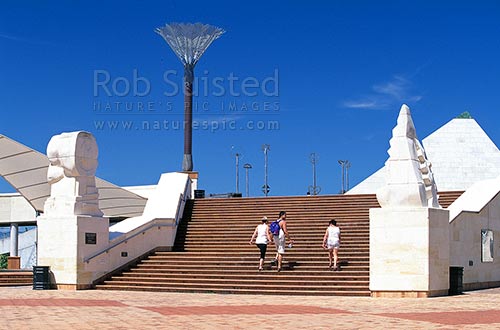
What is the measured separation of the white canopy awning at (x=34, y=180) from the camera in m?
30.7

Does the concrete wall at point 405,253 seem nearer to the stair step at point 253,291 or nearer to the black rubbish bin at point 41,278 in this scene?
the stair step at point 253,291

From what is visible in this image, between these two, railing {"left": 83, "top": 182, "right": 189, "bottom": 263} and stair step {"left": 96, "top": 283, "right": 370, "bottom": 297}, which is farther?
railing {"left": 83, "top": 182, "right": 189, "bottom": 263}

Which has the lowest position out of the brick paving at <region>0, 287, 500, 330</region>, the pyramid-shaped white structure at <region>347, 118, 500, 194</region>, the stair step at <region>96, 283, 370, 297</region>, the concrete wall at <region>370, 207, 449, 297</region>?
the brick paving at <region>0, 287, 500, 330</region>

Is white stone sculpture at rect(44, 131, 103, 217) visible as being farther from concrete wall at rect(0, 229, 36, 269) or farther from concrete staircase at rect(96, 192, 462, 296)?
concrete wall at rect(0, 229, 36, 269)

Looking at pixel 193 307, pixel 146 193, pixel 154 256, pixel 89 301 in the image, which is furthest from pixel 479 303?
pixel 146 193

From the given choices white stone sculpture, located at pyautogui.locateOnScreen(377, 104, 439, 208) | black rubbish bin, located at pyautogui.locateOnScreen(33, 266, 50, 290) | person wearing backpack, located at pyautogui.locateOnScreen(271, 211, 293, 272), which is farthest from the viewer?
black rubbish bin, located at pyautogui.locateOnScreen(33, 266, 50, 290)

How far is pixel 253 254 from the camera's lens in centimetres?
2148

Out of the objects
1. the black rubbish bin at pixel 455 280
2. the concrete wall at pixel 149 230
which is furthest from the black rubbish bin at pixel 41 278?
the black rubbish bin at pixel 455 280

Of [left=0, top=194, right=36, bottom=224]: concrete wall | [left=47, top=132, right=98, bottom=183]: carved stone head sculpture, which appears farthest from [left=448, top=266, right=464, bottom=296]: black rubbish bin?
[left=0, top=194, right=36, bottom=224]: concrete wall

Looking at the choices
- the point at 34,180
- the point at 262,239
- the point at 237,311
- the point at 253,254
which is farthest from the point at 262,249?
the point at 34,180

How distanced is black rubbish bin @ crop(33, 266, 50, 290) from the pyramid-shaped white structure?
29793 millimetres

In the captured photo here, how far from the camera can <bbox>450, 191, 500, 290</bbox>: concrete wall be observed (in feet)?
64.5

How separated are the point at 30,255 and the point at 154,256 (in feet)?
129

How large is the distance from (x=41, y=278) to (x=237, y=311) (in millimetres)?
8250
